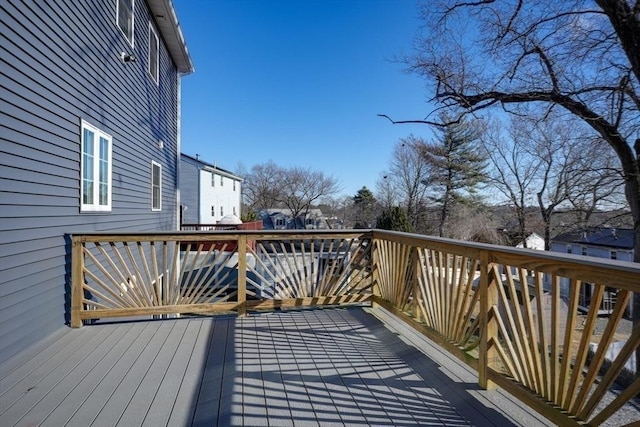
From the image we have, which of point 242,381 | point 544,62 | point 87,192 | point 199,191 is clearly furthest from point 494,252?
point 199,191

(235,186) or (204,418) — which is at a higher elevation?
(235,186)

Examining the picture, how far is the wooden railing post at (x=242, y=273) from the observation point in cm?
396

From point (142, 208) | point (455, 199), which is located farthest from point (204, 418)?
point (455, 199)

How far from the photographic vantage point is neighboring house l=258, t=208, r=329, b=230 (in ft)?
111

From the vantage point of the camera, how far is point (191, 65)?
9.12 metres

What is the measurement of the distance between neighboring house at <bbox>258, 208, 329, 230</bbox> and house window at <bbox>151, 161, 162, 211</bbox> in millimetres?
25649

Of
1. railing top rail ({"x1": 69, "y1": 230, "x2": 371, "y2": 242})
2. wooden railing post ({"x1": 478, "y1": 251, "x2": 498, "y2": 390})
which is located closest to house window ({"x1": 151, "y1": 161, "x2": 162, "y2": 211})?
railing top rail ({"x1": 69, "y1": 230, "x2": 371, "y2": 242})

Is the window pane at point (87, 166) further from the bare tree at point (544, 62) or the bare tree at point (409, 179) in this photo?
the bare tree at point (409, 179)

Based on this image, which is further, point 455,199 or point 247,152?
point 247,152

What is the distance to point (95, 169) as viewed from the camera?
4453 millimetres

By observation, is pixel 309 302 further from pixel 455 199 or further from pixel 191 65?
pixel 455 199

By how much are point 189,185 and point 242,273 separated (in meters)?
15.1

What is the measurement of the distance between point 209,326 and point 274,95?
65.9 feet

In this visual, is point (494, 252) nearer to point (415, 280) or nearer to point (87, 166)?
point (415, 280)
